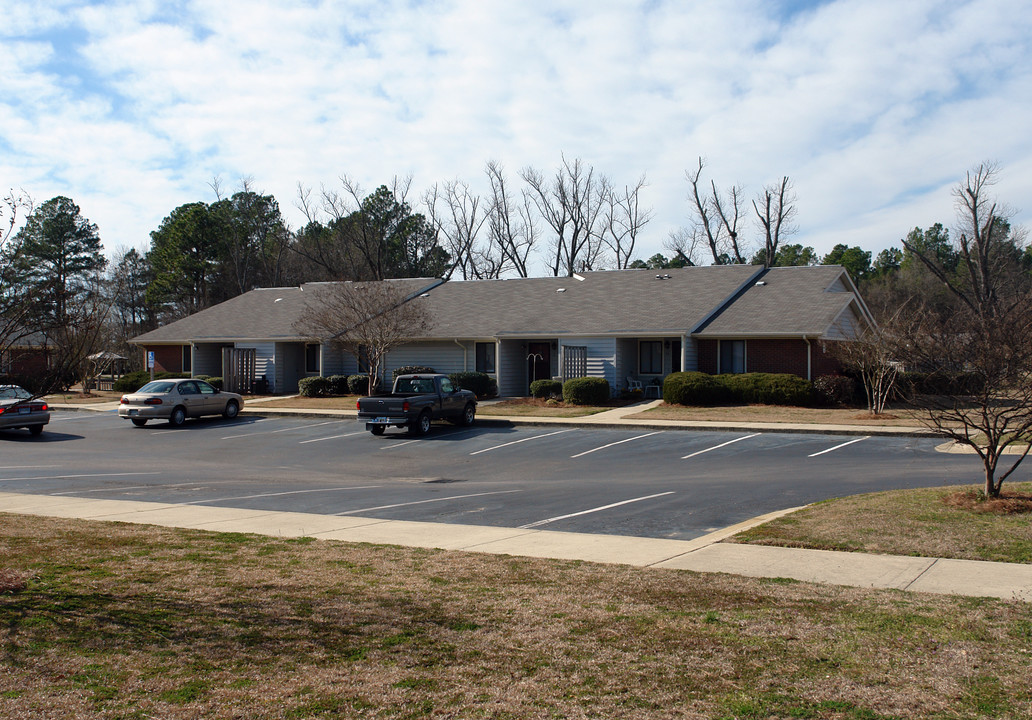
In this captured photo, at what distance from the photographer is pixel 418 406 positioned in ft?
79.9

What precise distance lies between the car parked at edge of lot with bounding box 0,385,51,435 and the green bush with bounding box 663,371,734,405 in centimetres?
1975

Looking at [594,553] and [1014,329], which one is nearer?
[594,553]

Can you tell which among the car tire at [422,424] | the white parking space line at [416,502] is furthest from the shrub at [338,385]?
the white parking space line at [416,502]

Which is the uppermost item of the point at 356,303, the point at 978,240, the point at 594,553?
the point at 978,240

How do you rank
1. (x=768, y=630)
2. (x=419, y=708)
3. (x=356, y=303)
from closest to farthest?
(x=419, y=708), (x=768, y=630), (x=356, y=303)

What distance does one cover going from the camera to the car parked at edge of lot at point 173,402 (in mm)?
27719

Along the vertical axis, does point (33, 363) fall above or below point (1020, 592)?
above

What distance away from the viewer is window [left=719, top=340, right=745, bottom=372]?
106 feet

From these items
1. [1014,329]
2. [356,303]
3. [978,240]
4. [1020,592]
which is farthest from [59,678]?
[978,240]

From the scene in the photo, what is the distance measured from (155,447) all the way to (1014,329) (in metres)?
20.4

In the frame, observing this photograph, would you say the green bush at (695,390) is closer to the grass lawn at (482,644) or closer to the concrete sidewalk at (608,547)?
the concrete sidewalk at (608,547)

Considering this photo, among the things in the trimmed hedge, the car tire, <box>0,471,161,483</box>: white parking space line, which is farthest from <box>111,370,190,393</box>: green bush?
<box>0,471,161,483</box>: white parking space line

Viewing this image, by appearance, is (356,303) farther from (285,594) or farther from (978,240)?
(978,240)

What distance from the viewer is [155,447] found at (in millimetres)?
23188
